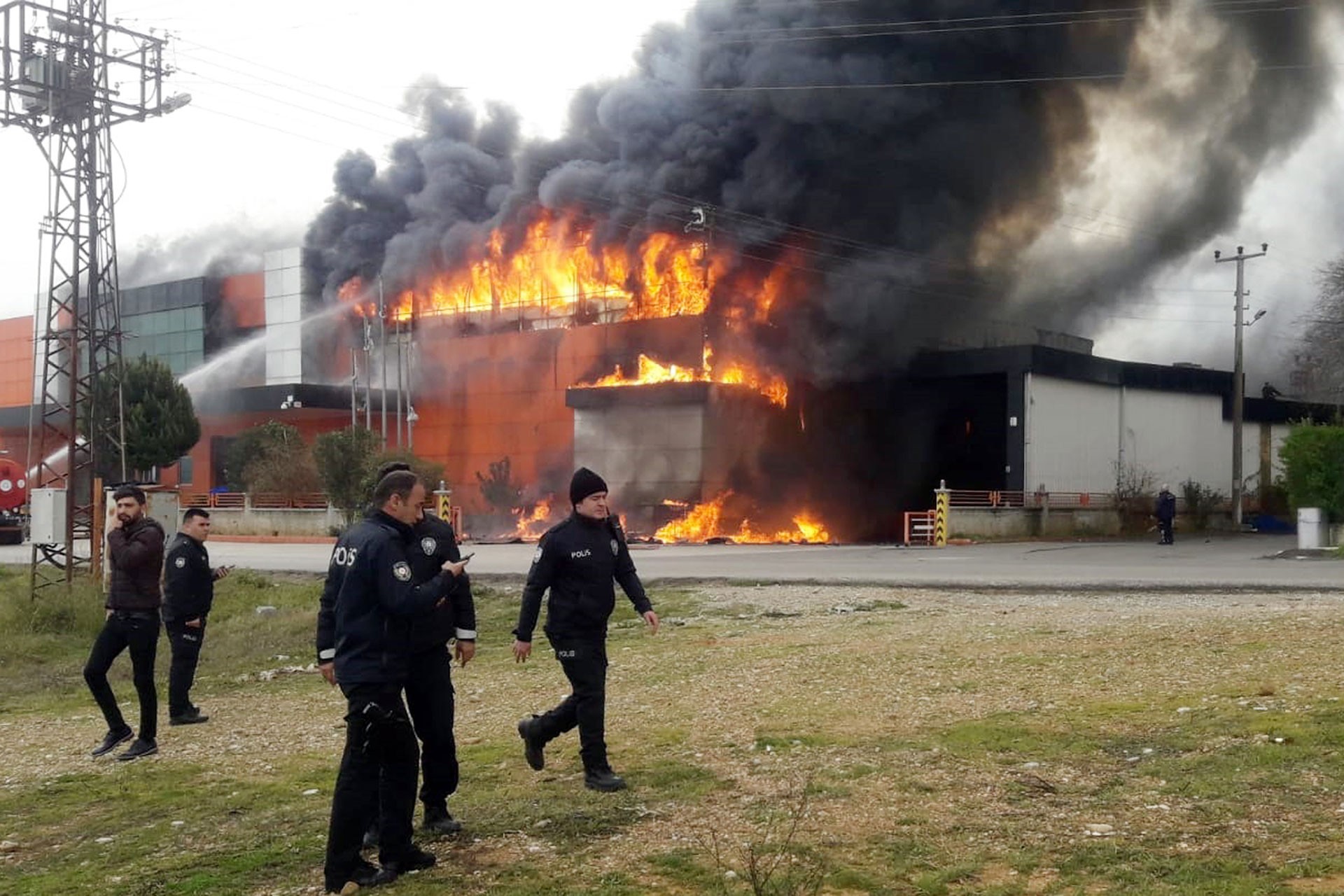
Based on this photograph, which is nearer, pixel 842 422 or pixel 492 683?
pixel 492 683

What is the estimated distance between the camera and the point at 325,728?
8.70 metres

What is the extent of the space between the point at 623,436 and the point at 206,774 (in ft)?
101

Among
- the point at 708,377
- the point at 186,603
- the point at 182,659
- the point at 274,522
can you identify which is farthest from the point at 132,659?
the point at 274,522

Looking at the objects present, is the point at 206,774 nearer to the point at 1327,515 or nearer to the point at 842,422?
the point at 1327,515

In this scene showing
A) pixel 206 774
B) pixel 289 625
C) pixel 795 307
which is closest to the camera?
pixel 206 774

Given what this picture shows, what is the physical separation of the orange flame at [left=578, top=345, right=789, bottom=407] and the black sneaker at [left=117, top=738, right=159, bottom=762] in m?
29.5

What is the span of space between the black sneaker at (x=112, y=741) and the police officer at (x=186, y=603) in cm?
72

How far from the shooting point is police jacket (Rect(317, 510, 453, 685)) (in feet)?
17.0

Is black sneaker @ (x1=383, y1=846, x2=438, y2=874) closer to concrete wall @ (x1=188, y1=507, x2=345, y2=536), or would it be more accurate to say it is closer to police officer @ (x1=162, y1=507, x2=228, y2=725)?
police officer @ (x1=162, y1=507, x2=228, y2=725)

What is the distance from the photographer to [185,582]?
870 centimetres

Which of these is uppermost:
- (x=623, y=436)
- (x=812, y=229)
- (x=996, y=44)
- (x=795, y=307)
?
(x=996, y=44)

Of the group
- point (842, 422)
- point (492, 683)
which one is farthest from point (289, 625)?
point (842, 422)

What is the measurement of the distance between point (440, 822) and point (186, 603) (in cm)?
390

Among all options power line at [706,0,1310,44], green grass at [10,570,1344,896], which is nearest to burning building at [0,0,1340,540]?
power line at [706,0,1310,44]
